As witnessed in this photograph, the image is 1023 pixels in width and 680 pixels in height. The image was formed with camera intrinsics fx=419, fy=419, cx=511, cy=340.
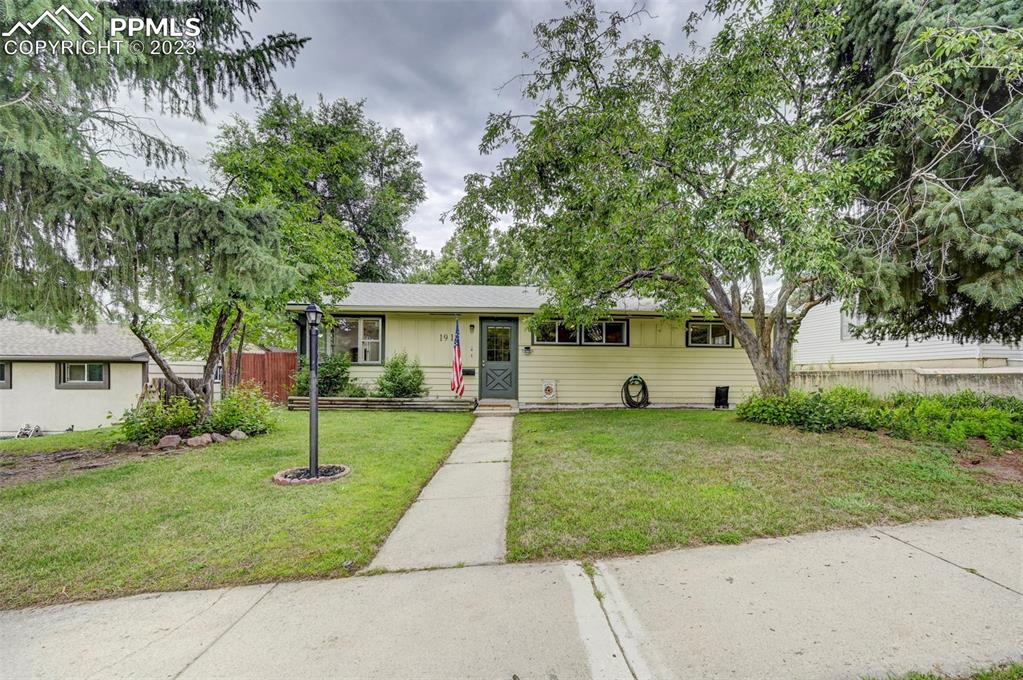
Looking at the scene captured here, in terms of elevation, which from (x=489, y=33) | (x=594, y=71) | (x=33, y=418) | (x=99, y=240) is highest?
(x=489, y=33)

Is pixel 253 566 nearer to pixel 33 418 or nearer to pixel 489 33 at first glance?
pixel 489 33

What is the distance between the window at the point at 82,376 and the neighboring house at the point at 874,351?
2013cm

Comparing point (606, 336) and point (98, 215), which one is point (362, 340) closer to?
point (606, 336)

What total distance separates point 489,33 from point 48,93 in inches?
263

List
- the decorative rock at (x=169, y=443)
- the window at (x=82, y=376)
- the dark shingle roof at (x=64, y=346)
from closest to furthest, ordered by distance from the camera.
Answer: the decorative rock at (x=169, y=443)
the dark shingle roof at (x=64, y=346)
the window at (x=82, y=376)

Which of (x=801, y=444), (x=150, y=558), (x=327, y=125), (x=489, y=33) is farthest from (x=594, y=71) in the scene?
(x=327, y=125)

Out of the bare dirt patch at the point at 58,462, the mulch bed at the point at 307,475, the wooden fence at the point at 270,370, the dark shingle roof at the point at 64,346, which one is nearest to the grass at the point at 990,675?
the mulch bed at the point at 307,475

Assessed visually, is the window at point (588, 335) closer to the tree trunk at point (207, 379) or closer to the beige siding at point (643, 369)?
the beige siding at point (643, 369)

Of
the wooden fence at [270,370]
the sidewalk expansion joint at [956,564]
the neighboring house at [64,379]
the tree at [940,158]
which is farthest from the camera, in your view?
the wooden fence at [270,370]

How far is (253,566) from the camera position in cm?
262

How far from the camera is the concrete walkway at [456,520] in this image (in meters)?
2.73

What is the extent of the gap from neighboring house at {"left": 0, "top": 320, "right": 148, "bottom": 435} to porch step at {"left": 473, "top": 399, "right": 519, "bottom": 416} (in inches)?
428

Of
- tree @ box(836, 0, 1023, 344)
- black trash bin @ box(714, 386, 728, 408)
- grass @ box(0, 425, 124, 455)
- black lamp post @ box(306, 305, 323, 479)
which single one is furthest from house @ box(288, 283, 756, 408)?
black lamp post @ box(306, 305, 323, 479)

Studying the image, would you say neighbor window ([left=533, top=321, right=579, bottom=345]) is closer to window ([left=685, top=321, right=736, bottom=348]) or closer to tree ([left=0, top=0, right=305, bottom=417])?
window ([left=685, top=321, right=736, bottom=348])
